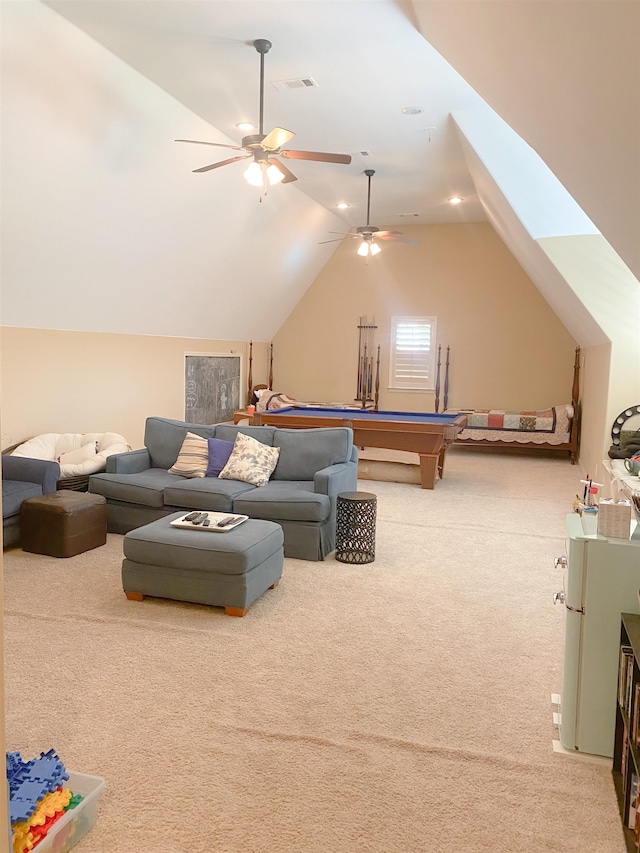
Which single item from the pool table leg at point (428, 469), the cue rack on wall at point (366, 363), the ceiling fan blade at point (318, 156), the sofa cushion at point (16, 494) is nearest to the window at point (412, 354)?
the cue rack on wall at point (366, 363)

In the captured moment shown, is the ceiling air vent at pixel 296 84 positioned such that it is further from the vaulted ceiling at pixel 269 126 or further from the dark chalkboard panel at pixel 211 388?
the dark chalkboard panel at pixel 211 388

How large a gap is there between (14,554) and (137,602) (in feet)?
4.61

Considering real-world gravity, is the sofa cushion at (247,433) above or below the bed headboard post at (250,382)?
below

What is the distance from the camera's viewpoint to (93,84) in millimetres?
4730

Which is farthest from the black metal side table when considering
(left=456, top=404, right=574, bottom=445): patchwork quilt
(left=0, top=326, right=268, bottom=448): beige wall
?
(left=456, top=404, right=574, bottom=445): patchwork quilt

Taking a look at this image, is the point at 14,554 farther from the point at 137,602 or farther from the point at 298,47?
the point at 298,47

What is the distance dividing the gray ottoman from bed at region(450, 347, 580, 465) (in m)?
6.00

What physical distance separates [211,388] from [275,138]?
5409mm

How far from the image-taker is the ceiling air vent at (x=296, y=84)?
16.5 feet

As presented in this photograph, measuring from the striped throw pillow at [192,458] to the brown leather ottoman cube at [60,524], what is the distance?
773 millimetres

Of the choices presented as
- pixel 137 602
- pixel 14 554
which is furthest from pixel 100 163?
pixel 137 602

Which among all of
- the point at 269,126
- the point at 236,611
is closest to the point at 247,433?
the point at 236,611

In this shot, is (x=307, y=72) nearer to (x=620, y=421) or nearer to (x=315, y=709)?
(x=620, y=421)

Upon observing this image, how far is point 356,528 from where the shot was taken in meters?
4.71
